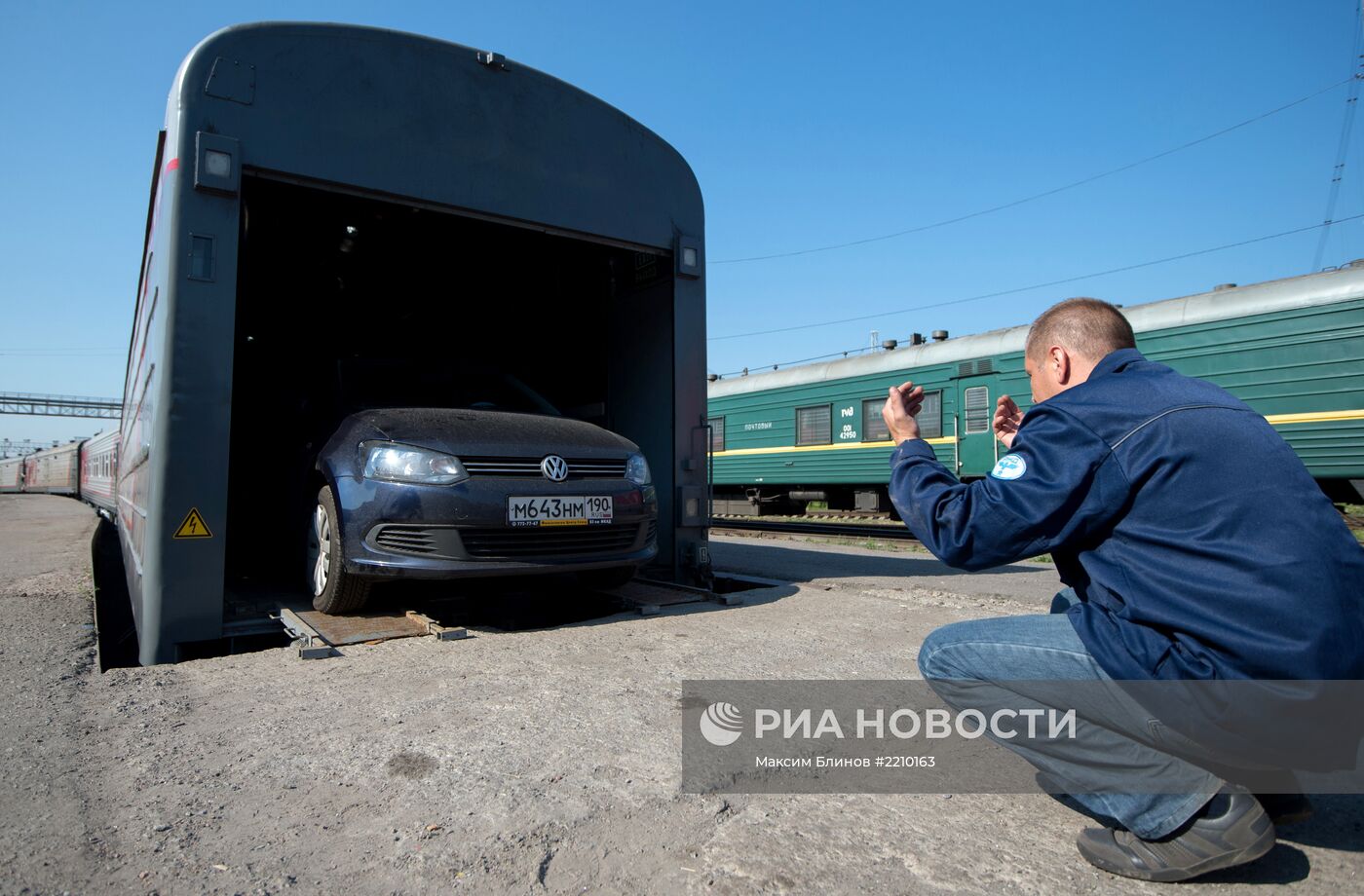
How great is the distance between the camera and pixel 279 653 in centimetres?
360

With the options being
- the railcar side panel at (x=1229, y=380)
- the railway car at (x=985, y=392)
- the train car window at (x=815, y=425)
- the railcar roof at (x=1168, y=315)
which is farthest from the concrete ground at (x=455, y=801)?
the train car window at (x=815, y=425)

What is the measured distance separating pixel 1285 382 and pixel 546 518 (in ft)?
34.8

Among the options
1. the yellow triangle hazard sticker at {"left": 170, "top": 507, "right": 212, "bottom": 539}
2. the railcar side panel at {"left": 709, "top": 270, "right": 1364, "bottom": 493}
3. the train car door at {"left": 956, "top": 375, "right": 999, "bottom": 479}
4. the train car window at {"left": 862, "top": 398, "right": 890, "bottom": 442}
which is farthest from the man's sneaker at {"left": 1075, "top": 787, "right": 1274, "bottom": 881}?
the train car window at {"left": 862, "top": 398, "right": 890, "bottom": 442}

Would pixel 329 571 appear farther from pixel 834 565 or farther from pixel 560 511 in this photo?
pixel 834 565

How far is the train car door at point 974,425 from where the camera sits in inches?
535

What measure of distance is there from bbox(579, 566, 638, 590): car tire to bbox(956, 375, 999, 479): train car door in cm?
985

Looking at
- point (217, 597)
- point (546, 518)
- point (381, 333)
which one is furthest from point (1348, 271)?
point (217, 597)

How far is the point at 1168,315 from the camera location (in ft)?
38.6

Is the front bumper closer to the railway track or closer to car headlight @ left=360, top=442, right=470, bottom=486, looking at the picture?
car headlight @ left=360, top=442, right=470, bottom=486

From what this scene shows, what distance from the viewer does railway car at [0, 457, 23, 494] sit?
42.3m

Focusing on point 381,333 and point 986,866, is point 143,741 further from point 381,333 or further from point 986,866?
point 381,333

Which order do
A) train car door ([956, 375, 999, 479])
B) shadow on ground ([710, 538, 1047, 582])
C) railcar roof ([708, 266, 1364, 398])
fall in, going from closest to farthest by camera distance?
shadow on ground ([710, 538, 1047, 582]) → railcar roof ([708, 266, 1364, 398]) → train car door ([956, 375, 999, 479])

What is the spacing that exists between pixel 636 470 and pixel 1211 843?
3.42m

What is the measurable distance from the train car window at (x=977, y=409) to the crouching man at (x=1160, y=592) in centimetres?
1246
